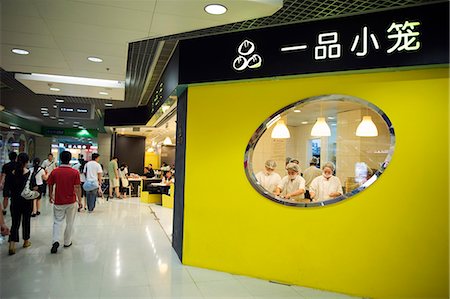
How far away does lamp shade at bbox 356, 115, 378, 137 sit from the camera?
13.4ft

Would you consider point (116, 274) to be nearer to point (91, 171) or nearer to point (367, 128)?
point (367, 128)

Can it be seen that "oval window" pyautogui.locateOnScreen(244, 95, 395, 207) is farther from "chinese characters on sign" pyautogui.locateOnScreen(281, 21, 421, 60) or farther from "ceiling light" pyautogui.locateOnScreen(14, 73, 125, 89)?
"ceiling light" pyautogui.locateOnScreen(14, 73, 125, 89)

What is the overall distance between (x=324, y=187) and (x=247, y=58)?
1.98 meters

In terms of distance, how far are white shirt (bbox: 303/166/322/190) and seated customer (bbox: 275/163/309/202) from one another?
2.9 inches

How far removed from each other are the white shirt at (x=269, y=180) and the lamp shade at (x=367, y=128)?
1259 mm

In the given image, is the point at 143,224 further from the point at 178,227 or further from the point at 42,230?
the point at 178,227

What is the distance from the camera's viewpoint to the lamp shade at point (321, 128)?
4703 millimetres

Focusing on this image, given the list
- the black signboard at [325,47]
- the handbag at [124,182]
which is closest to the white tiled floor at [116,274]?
the black signboard at [325,47]

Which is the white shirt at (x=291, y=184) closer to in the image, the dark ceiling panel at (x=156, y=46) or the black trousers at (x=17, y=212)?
the dark ceiling panel at (x=156, y=46)

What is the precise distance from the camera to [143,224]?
7.32 metres

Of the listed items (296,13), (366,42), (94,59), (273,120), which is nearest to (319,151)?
(273,120)

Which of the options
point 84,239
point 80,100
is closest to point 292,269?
point 84,239

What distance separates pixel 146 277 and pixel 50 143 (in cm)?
1975

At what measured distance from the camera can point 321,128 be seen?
477 centimetres
